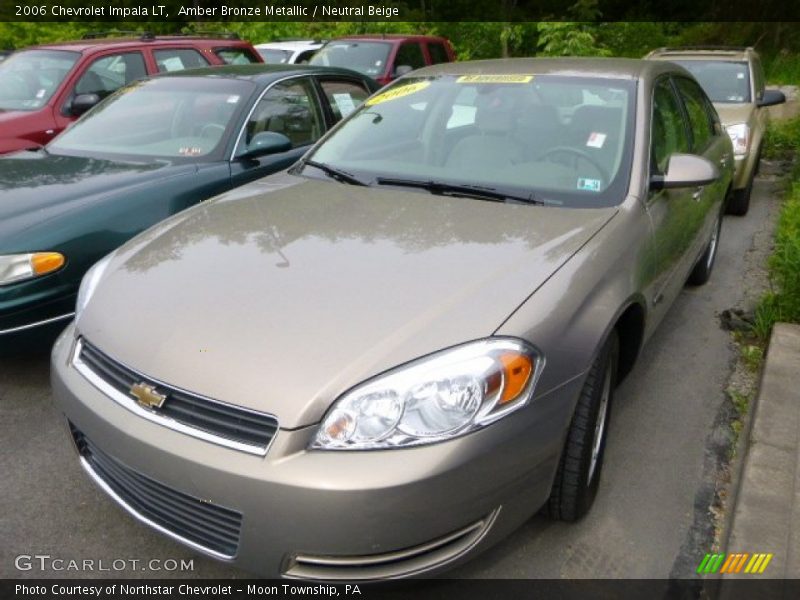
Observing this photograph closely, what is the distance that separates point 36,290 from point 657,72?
313 cm

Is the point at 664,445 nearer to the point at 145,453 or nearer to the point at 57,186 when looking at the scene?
the point at 145,453

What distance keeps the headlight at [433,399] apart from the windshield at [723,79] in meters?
6.68

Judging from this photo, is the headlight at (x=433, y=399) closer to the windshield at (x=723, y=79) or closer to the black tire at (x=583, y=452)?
the black tire at (x=583, y=452)

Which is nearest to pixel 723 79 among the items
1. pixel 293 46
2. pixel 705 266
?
pixel 705 266

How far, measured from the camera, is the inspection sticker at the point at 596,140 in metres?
3.07

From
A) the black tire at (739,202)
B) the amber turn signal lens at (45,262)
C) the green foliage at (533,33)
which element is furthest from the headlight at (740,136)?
the green foliage at (533,33)

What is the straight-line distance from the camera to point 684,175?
2.98m

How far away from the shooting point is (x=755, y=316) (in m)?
4.33

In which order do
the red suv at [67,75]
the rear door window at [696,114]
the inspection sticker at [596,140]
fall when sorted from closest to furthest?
1. the inspection sticker at [596,140]
2. the rear door window at [696,114]
3. the red suv at [67,75]

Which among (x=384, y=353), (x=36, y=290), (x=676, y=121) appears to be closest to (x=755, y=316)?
(x=676, y=121)

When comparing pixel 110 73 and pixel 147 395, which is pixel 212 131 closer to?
pixel 147 395

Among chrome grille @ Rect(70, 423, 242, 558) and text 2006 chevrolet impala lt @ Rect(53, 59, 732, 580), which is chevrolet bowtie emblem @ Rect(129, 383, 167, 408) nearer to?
text 2006 chevrolet impala lt @ Rect(53, 59, 732, 580)

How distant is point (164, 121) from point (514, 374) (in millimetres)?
3476

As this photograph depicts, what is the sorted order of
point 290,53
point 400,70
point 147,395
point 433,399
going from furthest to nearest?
1. point 290,53
2. point 400,70
3. point 147,395
4. point 433,399
